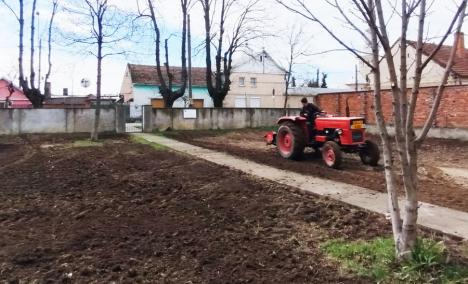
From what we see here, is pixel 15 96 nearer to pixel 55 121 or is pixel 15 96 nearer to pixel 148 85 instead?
pixel 148 85

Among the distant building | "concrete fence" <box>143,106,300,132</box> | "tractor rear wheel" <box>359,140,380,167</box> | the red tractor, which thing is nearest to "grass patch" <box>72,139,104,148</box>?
"concrete fence" <box>143,106,300,132</box>

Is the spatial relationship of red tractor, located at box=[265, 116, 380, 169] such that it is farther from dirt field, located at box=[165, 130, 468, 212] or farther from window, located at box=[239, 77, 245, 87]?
window, located at box=[239, 77, 245, 87]

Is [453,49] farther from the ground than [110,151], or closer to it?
farther from the ground

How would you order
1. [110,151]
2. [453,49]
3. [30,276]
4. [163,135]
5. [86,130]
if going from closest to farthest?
[453,49] < [30,276] < [110,151] < [163,135] < [86,130]

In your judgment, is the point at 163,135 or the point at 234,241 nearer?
the point at 234,241

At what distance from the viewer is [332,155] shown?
1135 cm

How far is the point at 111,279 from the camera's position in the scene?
14.9 feet

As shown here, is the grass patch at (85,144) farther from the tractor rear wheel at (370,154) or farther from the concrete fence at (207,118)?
the tractor rear wheel at (370,154)

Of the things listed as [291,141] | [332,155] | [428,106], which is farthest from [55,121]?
[428,106]

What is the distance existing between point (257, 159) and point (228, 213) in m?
5.91

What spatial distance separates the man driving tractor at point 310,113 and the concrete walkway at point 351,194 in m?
1.87

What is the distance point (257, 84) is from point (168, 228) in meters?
48.3

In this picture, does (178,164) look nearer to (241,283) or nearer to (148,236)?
(148,236)

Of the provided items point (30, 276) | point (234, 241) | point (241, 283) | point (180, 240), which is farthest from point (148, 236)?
point (241, 283)
